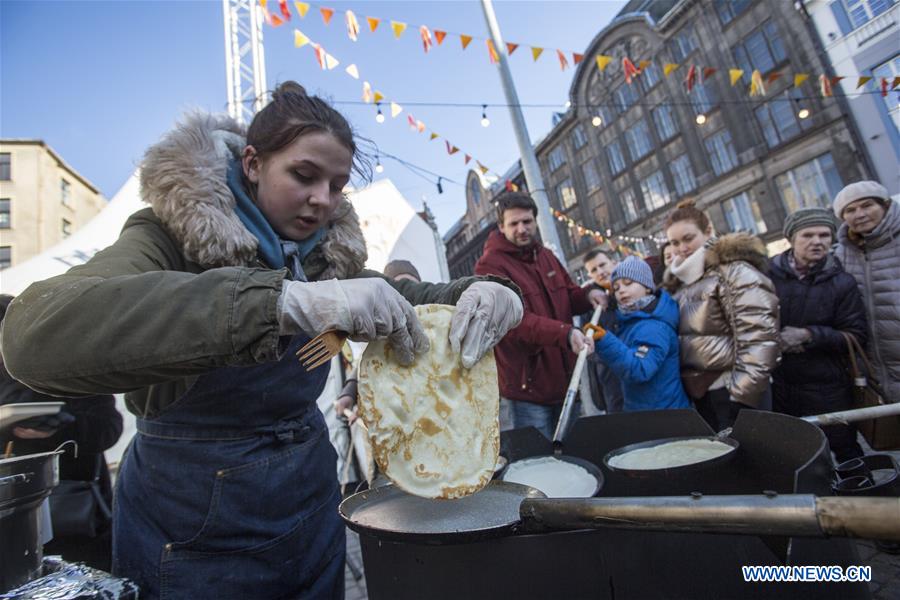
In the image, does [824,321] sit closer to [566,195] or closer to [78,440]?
[78,440]

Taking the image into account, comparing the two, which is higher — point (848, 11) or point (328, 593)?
point (848, 11)

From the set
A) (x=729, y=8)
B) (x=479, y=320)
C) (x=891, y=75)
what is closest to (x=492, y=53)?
(x=479, y=320)

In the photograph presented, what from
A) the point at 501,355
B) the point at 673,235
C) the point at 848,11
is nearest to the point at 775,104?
the point at 848,11

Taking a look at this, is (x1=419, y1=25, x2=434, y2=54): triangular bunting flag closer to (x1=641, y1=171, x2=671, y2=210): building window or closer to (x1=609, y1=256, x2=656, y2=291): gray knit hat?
(x1=609, y1=256, x2=656, y2=291): gray knit hat

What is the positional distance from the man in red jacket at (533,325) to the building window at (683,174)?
A: 21.0 metres

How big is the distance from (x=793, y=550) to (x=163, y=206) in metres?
2.09

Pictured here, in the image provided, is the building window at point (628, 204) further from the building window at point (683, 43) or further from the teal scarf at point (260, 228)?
the teal scarf at point (260, 228)

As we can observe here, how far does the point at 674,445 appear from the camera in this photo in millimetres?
1969

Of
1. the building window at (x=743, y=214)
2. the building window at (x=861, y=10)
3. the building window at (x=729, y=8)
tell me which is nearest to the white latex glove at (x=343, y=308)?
the building window at (x=861, y=10)

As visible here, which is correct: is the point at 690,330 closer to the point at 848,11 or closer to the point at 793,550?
the point at 793,550

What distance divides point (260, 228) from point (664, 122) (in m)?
25.0

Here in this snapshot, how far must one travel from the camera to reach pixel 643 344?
277cm

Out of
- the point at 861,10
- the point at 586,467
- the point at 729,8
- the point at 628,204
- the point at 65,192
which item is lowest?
the point at 586,467

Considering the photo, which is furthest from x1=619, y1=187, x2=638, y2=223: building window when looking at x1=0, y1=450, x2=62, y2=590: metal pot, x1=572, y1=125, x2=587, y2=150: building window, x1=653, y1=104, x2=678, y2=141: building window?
x1=0, y1=450, x2=62, y2=590: metal pot
